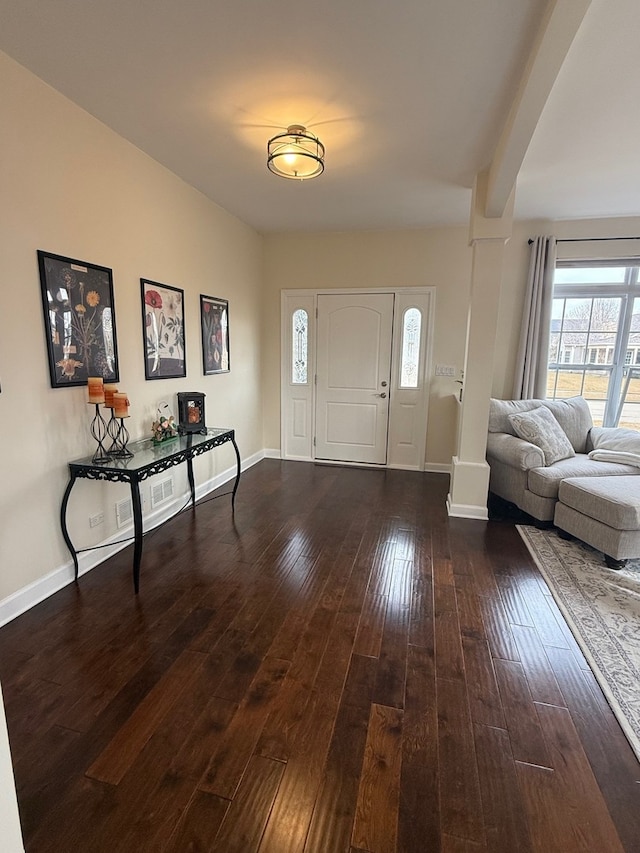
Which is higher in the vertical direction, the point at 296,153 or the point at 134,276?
the point at 296,153

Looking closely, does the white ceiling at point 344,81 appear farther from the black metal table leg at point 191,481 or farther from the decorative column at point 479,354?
the black metal table leg at point 191,481

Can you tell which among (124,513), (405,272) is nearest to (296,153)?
(405,272)

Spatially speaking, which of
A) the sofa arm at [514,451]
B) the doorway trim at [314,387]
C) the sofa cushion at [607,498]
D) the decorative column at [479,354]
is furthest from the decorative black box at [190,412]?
the sofa cushion at [607,498]

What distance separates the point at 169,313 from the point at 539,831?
3.50 m

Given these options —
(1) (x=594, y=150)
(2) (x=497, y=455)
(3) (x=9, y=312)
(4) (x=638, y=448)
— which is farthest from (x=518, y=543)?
(3) (x=9, y=312)

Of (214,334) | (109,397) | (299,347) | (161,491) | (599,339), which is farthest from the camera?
(299,347)

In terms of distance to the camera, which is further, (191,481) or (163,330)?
(191,481)

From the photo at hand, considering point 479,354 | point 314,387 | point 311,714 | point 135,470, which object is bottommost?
point 311,714

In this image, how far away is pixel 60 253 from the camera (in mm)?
2316

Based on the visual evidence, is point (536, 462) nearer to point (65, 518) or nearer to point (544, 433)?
point (544, 433)

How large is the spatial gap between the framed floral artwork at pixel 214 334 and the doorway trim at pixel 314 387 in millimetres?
1043

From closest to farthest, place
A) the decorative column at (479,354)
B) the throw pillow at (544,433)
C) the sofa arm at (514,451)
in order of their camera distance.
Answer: the decorative column at (479,354) → the sofa arm at (514,451) → the throw pillow at (544,433)

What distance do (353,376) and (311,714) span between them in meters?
3.82

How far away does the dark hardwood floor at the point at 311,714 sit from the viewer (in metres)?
1.25
